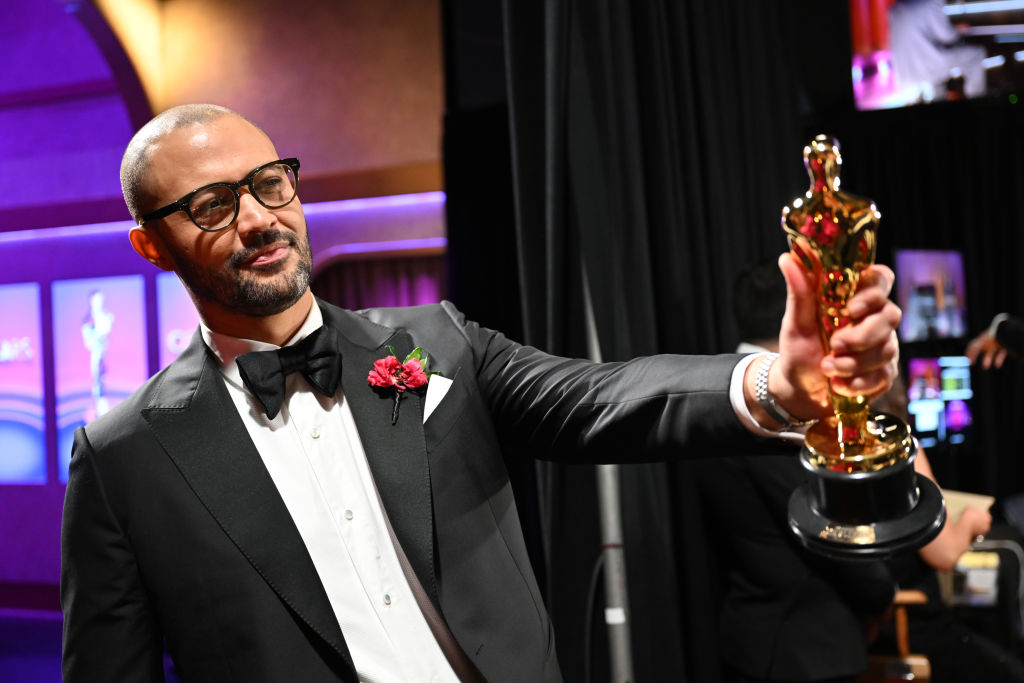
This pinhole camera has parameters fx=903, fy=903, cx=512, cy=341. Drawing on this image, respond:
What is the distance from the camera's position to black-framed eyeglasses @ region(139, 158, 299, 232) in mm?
1497

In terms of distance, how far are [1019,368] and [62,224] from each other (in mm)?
6214

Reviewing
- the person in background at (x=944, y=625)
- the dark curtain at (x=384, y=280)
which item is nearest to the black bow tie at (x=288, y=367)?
the person in background at (x=944, y=625)

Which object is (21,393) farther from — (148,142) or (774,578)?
(774,578)

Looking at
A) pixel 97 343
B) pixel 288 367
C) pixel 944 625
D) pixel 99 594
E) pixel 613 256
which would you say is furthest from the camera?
pixel 97 343

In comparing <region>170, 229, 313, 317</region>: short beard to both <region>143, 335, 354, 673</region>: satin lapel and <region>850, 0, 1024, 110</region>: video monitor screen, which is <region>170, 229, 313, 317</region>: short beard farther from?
<region>850, 0, 1024, 110</region>: video monitor screen

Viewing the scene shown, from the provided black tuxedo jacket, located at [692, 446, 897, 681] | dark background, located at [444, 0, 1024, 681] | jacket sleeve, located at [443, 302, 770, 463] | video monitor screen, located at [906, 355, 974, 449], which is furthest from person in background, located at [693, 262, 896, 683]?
video monitor screen, located at [906, 355, 974, 449]

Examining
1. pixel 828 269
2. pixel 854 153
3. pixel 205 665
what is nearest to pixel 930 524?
pixel 828 269

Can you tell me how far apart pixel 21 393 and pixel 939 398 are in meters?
6.00

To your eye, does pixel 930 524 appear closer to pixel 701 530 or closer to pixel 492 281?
pixel 701 530

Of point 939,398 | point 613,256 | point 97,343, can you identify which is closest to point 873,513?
point 613,256

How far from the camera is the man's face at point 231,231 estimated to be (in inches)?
59.0

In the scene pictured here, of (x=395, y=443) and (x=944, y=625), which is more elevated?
(x=395, y=443)

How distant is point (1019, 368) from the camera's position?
6.01 metres

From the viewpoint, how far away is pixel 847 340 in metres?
0.86
